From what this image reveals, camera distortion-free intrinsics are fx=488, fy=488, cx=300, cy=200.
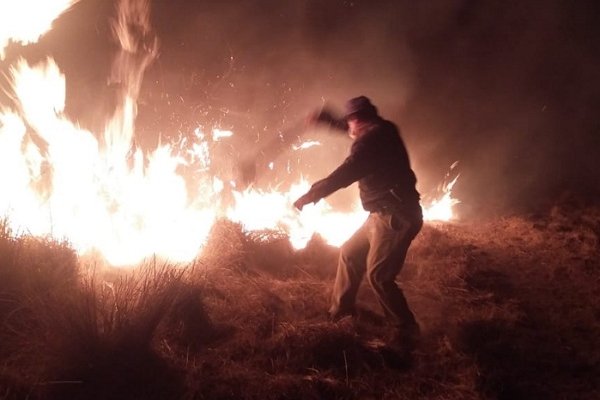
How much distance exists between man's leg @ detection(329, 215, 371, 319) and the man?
0.05 meters

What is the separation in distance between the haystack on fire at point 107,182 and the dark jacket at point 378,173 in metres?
1.90

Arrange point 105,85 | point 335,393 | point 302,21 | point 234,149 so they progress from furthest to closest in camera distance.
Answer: point 302,21, point 234,149, point 105,85, point 335,393

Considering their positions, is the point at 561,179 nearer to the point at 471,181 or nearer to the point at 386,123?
the point at 471,181

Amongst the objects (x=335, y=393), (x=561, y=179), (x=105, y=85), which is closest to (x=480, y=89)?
(x=561, y=179)

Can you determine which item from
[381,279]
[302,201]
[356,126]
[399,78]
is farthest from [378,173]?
[399,78]

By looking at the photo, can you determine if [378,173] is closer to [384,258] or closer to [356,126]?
[356,126]

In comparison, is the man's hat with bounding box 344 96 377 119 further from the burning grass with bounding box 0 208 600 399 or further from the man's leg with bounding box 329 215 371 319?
the burning grass with bounding box 0 208 600 399

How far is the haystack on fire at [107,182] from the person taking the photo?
16.6 ft

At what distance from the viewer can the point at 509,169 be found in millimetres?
9289

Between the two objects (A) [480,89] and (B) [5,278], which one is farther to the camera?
(A) [480,89]

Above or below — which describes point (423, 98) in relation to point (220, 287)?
above

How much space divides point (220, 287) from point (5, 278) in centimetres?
177

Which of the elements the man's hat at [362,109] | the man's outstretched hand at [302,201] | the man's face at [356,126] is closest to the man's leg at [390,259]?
the man's outstretched hand at [302,201]

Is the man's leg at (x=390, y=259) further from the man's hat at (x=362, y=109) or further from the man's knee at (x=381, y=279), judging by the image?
the man's hat at (x=362, y=109)
